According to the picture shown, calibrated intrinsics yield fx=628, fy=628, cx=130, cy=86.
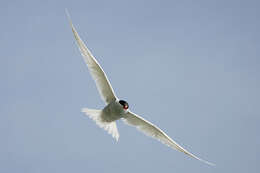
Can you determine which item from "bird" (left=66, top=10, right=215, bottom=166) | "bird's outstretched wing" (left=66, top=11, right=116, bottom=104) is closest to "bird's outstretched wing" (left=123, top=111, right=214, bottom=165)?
"bird" (left=66, top=10, right=215, bottom=166)

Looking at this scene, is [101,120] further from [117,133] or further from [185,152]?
[185,152]

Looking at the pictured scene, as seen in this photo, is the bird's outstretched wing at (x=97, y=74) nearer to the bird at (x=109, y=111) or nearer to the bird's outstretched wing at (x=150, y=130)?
the bird at (x=109, y=111)

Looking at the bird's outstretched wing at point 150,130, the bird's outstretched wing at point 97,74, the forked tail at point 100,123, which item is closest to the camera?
the bird's outstretched wing at point 97,74

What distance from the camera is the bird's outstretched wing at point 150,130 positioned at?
25728mm

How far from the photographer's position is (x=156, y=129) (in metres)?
26.0

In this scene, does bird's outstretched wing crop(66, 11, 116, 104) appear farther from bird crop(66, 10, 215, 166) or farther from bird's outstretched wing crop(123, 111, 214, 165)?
bird's outstretched wing crop(123, 111, 214, 165)

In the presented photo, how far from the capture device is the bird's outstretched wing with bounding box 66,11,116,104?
23578mm

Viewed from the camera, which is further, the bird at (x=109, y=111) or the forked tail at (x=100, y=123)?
the forked tail at (x=100, y=123)

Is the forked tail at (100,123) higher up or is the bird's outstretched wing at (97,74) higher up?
the bird's outstretched wing at (97,74)

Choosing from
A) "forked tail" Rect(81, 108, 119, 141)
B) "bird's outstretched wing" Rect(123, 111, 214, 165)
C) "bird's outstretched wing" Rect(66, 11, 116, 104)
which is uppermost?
"bird's outstretched wing" Rect(66, 11, 116, 104)

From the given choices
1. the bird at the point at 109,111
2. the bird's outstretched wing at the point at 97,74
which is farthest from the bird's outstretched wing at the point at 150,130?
the bird's outstretched wing at the point at 97,74

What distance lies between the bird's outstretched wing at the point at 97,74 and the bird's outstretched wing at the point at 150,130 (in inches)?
55.0

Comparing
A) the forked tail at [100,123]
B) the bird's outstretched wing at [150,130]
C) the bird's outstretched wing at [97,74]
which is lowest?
the bird's outstretched wing at [150,130]

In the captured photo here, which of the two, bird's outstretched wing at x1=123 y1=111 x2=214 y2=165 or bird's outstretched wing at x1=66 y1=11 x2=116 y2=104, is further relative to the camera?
bird's outstretched wing at x1=123 y1=111 x2=214 y2=165
